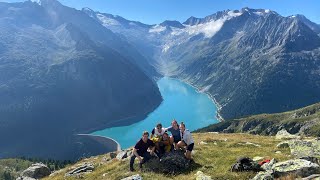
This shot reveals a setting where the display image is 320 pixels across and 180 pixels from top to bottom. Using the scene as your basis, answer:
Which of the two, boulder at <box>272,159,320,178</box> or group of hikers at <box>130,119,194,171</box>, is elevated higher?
group of hikers at <box>130,119,194,171</box>

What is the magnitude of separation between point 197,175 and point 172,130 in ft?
25.3

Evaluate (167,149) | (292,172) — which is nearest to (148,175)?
(167,149)

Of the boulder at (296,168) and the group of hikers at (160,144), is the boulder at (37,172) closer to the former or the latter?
the group of hikers at (160,144)

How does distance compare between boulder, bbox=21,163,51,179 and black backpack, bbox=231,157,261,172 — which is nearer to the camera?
black backpack, bbox=231,157,261,172

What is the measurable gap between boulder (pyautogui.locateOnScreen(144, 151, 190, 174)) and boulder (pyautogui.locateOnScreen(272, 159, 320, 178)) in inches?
349

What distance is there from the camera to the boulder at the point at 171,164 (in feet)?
108

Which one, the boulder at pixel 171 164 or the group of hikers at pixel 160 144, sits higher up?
the group of hikers at pixel 160 144

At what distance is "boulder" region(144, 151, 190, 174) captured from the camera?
3291cm

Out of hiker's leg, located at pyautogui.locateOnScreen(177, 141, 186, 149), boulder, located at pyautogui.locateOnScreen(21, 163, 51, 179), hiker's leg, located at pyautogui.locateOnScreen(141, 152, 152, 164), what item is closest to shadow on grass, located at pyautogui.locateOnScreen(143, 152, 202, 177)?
hiker's leg, located at pyautogui.locateOnScreen(141, 152, 152, 164)

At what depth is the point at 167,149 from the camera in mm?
35438

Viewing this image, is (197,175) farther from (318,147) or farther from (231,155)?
(318,147)

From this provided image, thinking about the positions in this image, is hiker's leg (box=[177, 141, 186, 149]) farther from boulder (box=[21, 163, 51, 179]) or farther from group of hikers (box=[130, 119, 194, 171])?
boulder (box=[21, 163, 51, 179])

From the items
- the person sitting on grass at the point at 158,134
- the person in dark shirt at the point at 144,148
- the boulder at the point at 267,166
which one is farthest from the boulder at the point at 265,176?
the person in dark shirt at the point at 144,148

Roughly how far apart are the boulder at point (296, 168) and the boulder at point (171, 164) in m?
8.88
